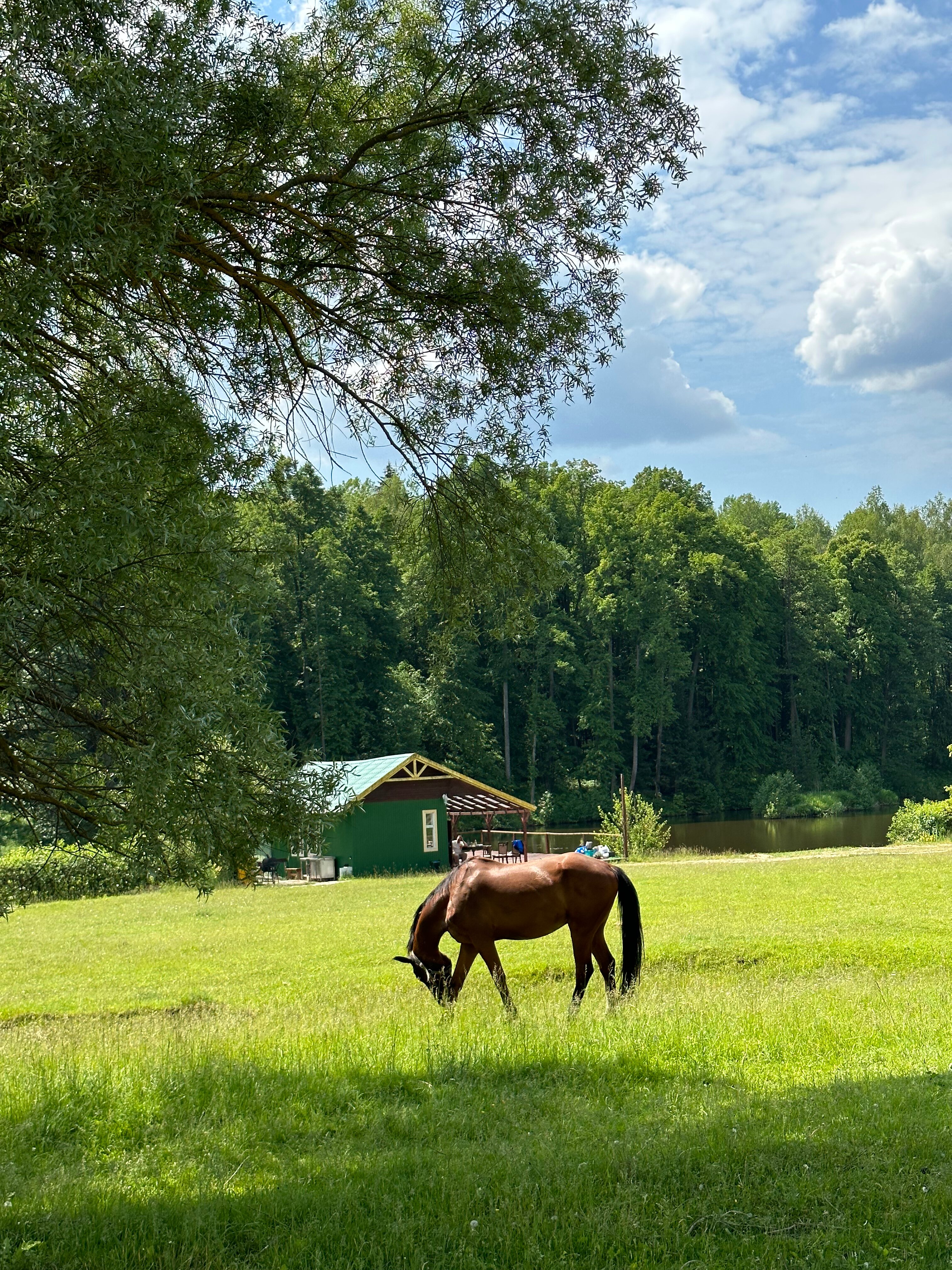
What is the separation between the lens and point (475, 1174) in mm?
5207

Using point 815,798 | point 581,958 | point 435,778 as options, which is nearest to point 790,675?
point 815,798

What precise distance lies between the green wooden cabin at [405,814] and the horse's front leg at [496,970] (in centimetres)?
2347

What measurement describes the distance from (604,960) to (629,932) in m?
0.50

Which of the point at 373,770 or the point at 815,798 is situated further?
the point at 815,798

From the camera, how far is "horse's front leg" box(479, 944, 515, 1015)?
30.5ft

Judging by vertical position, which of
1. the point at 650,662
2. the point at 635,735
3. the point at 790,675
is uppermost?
the point at 650,662

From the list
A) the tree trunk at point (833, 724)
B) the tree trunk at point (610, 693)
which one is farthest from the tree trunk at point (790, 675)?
the tree trunk at point (610, 693)

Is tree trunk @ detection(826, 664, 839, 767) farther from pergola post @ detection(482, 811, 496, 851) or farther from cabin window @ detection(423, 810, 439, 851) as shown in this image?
cabin window @ detection(423, 810, 439, 851)

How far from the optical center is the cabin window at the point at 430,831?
116 feet

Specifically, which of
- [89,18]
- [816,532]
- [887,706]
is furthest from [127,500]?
[816,532]

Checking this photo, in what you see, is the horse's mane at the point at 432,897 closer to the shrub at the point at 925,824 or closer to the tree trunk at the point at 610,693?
the shrub at the point at 925,824

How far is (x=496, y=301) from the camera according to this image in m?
7.45

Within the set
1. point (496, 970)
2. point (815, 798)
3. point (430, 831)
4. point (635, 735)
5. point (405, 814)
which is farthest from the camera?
point (635, 735)

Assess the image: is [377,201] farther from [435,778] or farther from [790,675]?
[790,675]
